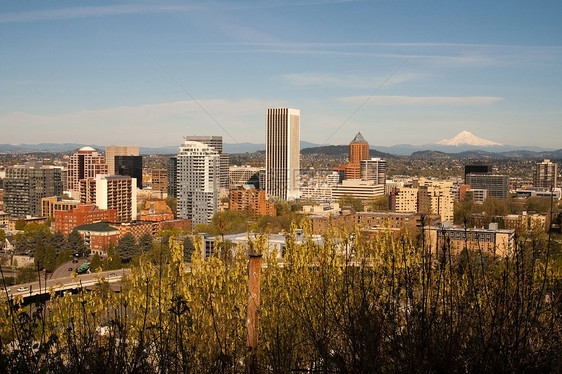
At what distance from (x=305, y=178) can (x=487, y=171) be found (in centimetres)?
1331

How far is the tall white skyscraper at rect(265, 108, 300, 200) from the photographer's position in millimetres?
49969

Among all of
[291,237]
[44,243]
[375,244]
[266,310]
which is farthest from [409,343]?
[44,243]

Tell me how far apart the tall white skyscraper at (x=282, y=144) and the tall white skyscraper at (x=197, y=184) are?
1304 centimetres

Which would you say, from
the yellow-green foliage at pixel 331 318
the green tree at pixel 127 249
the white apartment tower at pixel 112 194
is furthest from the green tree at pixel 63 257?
A: the yellow-green foliage at pixel 331 318

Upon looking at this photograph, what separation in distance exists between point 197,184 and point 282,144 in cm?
1996

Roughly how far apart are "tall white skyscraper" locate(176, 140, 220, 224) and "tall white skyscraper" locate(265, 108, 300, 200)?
42.8ft

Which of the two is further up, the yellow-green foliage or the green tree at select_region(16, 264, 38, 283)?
the yellow-green foliage

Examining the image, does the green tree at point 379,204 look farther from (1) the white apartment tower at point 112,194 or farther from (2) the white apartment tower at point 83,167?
(2) the white apartment tower at point 83,167

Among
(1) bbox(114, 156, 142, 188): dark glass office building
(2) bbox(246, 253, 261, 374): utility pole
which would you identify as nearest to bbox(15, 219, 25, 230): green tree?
(1) bbox(114, 156, 142, 188): dark glass office building

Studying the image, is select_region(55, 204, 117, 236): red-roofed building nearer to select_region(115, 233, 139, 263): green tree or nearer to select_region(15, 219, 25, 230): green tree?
select_region(15, 219, 25, 230): green tree

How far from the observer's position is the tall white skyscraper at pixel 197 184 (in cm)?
3434

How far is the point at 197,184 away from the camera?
35281 millimetres

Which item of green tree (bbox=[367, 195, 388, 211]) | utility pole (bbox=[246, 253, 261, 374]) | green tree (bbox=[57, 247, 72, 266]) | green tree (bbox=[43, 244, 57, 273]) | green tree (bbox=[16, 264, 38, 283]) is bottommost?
green tree (bbox=[57, 247, 72, 266])

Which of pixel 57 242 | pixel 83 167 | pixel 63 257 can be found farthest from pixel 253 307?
pixel 83 167
